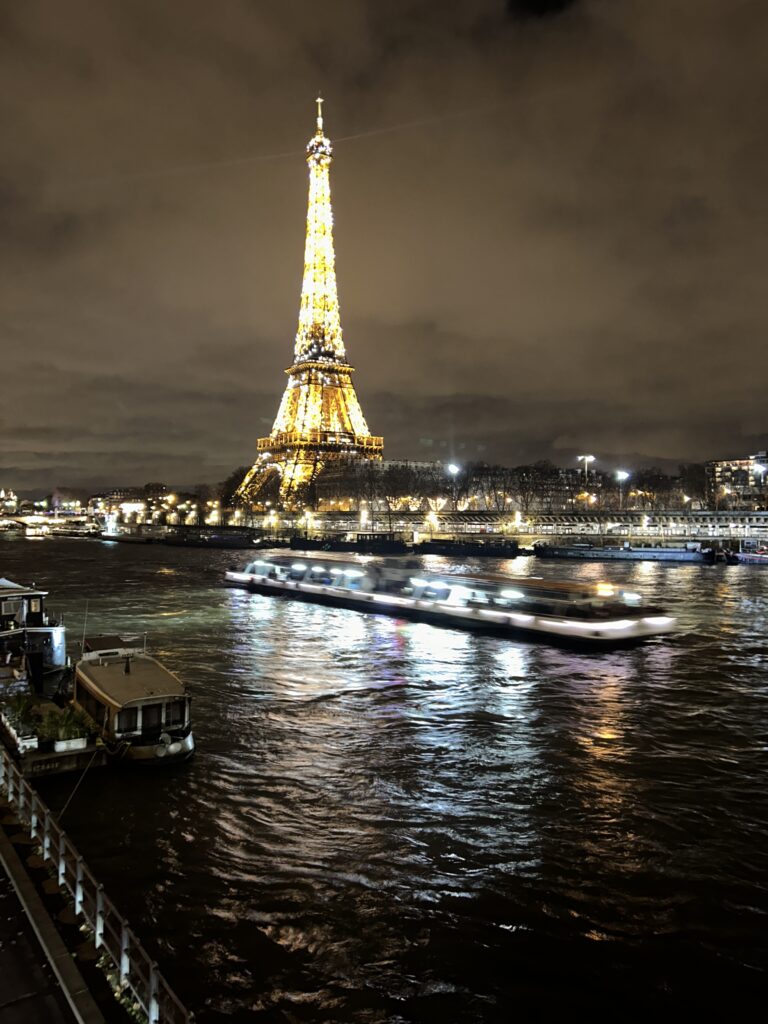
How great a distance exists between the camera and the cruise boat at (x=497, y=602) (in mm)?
31391

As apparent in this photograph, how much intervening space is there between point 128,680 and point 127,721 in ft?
3.96

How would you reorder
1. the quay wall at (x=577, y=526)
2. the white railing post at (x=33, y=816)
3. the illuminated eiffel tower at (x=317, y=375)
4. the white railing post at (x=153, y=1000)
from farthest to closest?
the illuminated eiffel tower at (x=317, y=375) < the quay wall at (x=577, y=526) < the white railing post at (x=33, y=816) < the white railing post at (x=153, y=1000)

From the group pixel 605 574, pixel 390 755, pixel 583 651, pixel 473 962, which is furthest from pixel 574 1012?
pixel 605 574

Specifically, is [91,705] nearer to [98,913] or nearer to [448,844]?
[448,844]

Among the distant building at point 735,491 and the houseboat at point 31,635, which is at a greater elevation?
the distant building at point 735,491

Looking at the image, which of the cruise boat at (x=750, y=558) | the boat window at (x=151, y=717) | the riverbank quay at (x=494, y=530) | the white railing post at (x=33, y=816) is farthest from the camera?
the riverbank quay at (x=494, y=530)

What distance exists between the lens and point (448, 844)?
12.5 metres

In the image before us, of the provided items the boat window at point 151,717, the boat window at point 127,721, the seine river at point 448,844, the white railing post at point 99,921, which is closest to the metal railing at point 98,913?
the white railing post at point 99,921

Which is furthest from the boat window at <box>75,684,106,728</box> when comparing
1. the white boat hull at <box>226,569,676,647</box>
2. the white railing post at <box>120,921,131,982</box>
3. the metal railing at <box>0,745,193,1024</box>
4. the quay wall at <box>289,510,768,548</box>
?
the quay wall at <box>289,510,768,548</box>

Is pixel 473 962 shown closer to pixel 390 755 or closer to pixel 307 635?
pixel 390 755

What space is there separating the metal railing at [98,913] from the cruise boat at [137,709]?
3.81 meters

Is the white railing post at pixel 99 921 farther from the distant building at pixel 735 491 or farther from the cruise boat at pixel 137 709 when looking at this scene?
the distant building at pixel 735 491

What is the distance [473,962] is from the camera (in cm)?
946

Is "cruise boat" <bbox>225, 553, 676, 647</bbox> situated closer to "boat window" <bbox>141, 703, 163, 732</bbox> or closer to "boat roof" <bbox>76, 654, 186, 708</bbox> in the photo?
"boat roof" <bbox>76, 654, 186, 708</bbox>
